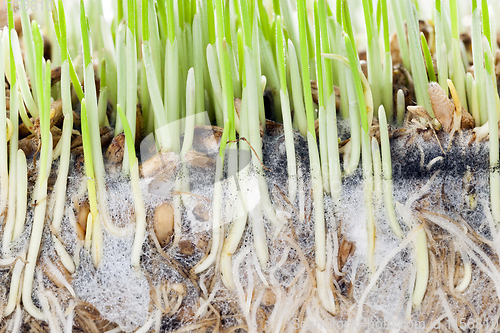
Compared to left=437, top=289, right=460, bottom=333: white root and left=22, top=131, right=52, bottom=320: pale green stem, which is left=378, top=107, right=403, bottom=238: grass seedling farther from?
left=22, top=131, right=52, bottom=320: pale green stem

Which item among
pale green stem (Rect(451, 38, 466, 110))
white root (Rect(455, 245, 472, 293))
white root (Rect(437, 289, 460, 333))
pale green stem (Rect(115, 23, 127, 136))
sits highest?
pale green stem (Rect(115, 23, 127, 136))

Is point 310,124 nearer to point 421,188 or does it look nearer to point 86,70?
point 421,188

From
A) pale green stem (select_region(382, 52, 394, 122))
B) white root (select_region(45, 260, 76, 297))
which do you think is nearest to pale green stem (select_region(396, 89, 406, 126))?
pale green stem (select_region(382, 52, 394, 122))

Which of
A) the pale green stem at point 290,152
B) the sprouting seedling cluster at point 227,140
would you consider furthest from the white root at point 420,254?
the pale green stem at point 290,152

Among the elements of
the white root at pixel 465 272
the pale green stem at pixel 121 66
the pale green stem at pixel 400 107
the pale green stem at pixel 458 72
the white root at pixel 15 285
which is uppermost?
the pale green stem at pixel 121 66

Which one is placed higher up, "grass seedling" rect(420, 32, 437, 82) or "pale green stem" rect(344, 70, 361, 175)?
"grass seedling" rect(420, 32, 437, 82)

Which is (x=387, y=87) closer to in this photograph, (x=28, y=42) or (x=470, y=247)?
(x=470, y=247)

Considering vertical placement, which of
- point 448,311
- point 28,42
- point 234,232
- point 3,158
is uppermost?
point 28,42

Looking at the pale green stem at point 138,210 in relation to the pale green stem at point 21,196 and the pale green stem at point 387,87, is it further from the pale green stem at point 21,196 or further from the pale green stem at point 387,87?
the pale green stem at point 387,87

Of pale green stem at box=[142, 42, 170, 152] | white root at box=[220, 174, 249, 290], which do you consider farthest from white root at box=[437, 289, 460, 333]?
pale green stem at box=[142, 42, 170, 152]

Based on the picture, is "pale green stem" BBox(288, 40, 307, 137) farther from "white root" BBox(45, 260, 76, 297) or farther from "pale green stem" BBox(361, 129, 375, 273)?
"white root" BBox(45, 260, 76, 297)

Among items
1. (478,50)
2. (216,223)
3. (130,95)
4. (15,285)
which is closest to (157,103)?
(130,95)
